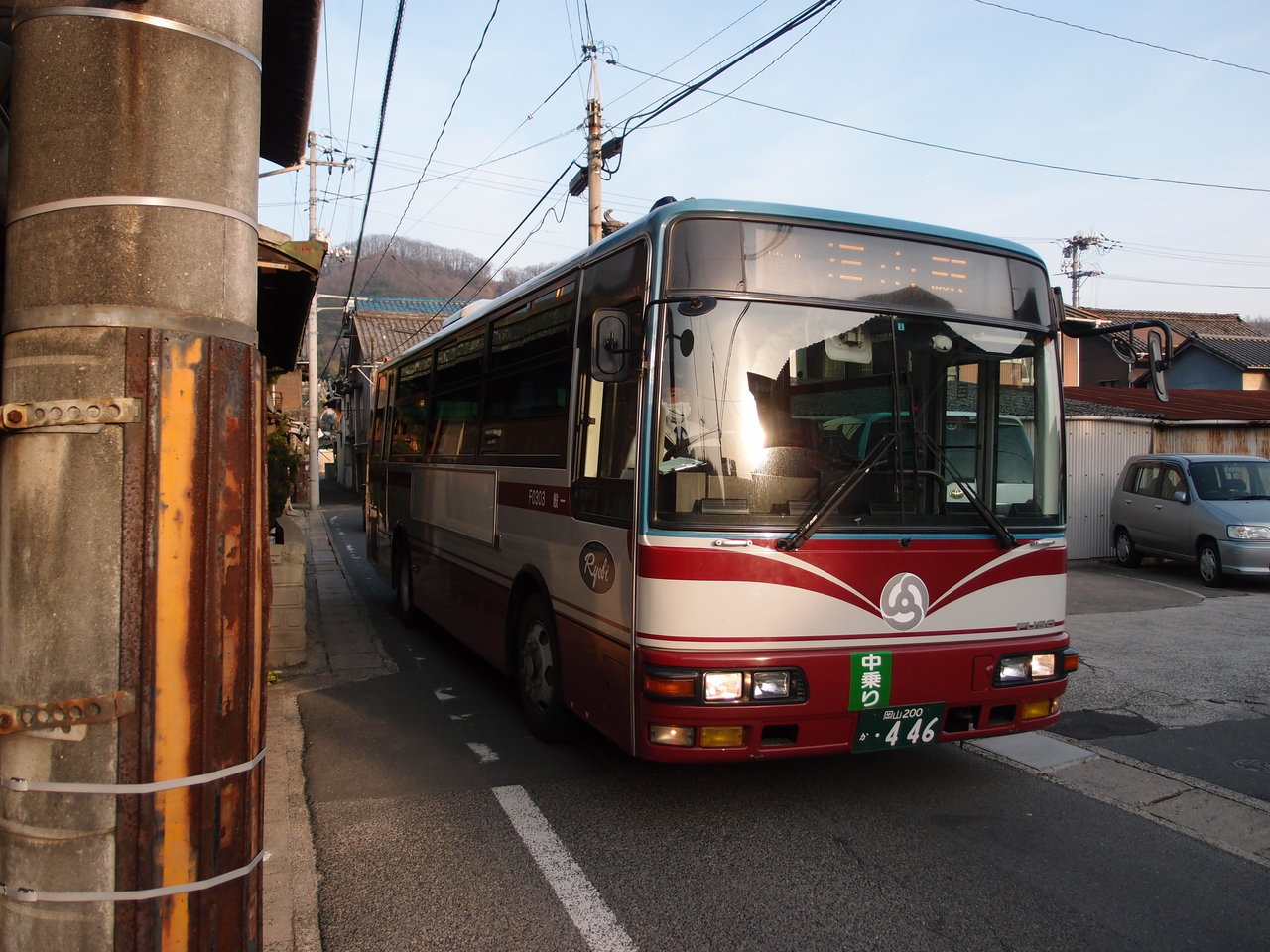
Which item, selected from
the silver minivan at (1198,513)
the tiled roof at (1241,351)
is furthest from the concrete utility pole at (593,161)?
the tiled roof at (1241,351)

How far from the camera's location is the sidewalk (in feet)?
12.3

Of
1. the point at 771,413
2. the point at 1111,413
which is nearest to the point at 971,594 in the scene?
the point at 771,413

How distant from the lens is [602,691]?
4836 millimetres

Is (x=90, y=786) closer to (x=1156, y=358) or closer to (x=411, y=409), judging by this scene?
(x=1156, y=358)

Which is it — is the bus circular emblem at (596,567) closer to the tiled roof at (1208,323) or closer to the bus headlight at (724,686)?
the bus headlight at (724,686)

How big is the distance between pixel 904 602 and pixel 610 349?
1820mm

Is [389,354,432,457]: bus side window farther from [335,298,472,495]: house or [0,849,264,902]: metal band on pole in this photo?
[335,298,472,495]: house

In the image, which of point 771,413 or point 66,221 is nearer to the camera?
point 66,221

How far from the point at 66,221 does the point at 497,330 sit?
206 inches

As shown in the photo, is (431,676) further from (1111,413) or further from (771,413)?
(1111,413)

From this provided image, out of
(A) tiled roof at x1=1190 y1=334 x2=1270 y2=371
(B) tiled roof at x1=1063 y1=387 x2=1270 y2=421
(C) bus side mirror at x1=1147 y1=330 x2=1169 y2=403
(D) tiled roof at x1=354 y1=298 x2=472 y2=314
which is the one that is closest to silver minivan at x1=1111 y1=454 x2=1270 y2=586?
(B) tiled roof at x1=1063 y1=387 x2=1270 y2=421

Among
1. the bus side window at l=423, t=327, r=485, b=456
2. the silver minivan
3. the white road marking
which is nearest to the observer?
the white road marking

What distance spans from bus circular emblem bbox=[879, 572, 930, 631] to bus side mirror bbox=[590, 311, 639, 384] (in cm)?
159

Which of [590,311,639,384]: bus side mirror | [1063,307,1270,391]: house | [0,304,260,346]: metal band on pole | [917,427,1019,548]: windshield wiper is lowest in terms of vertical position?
[917,427,1019,548]: windshield wiper
